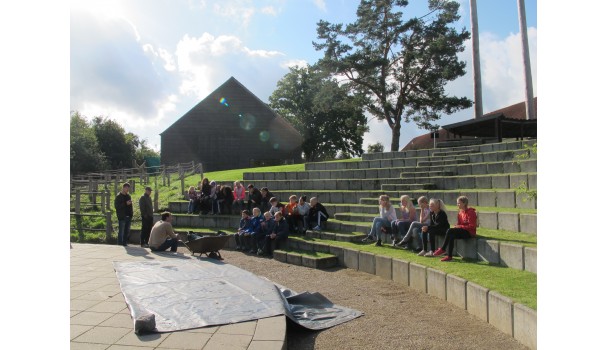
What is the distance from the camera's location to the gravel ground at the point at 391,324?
4.98m

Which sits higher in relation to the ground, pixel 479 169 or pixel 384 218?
pixel 479 169

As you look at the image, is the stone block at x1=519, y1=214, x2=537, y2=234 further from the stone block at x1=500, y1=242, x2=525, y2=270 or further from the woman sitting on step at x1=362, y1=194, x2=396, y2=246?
the woman sitting on step at x1=362, y1=194, x2=396, y2=246

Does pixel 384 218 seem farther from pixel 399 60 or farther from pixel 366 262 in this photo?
pixel 399 60

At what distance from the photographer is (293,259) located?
10.2 meters

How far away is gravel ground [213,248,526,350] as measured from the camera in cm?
498

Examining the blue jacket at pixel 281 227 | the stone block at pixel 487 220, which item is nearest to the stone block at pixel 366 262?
the stone block at pixel 487 220

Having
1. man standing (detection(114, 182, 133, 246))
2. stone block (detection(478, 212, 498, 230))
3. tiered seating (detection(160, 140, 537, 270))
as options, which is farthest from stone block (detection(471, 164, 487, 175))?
man standing (detection(114, 182, 133, 246))

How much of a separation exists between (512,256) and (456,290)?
1.11 metres

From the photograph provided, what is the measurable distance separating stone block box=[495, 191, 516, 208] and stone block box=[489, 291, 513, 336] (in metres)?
4.49

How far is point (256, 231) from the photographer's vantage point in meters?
11.8

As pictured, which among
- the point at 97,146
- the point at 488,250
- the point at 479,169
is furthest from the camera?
the point at 97,146

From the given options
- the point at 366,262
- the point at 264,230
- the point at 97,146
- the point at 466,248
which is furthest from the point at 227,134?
the point at 466,248

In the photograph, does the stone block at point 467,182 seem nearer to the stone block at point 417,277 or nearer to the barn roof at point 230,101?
the stone block at point 417,277
